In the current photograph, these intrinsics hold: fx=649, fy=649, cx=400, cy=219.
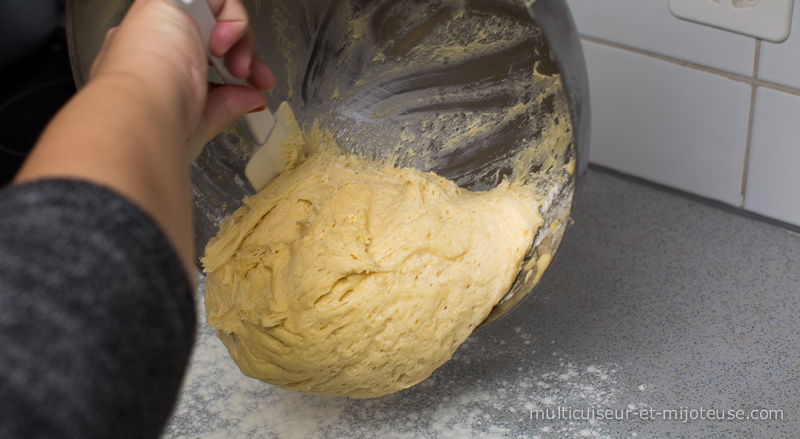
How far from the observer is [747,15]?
1.04m

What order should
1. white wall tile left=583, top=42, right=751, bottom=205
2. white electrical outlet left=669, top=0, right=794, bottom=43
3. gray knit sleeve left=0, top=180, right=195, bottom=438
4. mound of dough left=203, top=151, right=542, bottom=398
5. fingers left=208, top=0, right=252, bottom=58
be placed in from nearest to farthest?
gray knit sleeve left=0, top=180, right=195, bottom=438 < fingers left=208, top=0, right=252, bottom=58 < mound of dough left=203, top=151, right=542, bottom=398 < white electrical outlet left=669, top=0, right=794, bottom=43 < white wall tile left=583, top=42, right=751, bottom=205

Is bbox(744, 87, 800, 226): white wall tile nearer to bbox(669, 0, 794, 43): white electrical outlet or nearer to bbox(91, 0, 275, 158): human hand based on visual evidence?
bbox(669, 0, 794, 43): white electrical outlet

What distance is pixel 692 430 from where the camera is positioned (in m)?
0.87

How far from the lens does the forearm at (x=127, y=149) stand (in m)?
0.35

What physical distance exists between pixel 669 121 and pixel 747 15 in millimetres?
258

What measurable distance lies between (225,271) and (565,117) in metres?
0.50

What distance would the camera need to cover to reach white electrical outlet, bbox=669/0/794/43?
1009 millimetres

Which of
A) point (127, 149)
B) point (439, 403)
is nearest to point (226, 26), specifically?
point (127, 149)

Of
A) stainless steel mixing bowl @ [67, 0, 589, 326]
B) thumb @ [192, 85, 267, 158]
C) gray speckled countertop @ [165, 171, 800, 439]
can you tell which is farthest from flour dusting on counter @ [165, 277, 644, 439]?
thumb @ [192, 85, 267, 158]

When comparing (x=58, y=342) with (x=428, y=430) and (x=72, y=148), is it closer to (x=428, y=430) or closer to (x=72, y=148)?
(x=72, y=148)

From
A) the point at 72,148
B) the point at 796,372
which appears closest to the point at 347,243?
the point at 72,148

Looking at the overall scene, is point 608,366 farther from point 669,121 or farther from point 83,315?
point 83,315

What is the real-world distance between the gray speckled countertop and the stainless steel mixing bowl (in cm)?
15

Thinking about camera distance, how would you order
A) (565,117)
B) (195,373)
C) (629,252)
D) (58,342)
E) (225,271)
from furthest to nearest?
(629,252)
(195,373)
(225,271)
(565,117)
(58,342)
